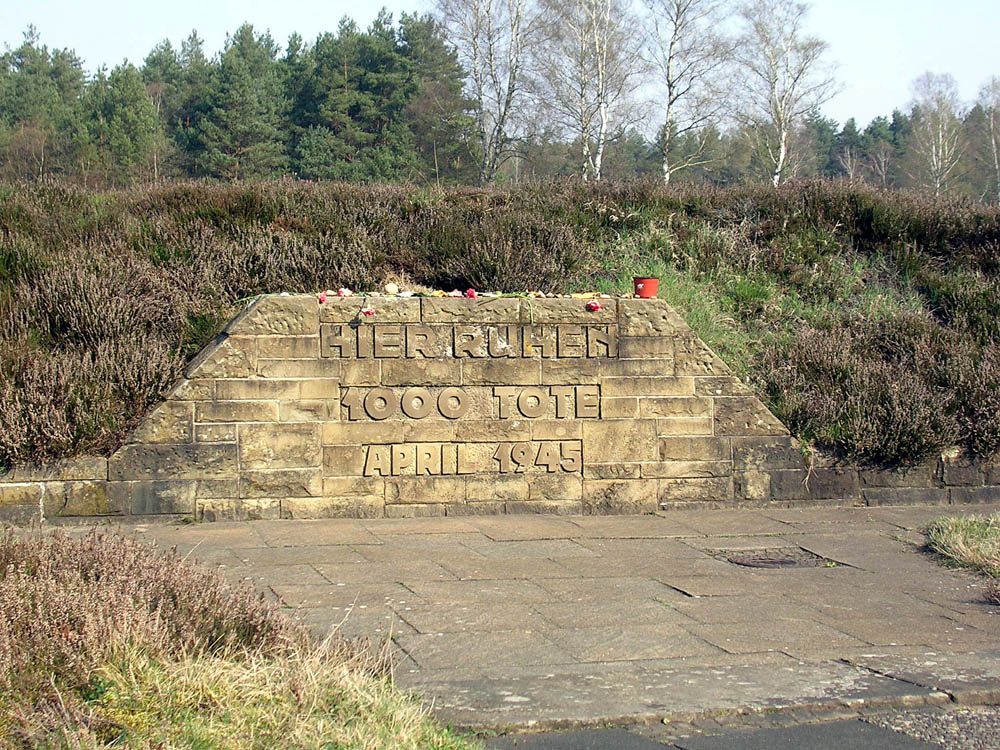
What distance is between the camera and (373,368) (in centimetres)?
848

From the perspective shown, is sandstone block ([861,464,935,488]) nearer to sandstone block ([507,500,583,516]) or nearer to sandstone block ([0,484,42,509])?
sandstone block ([507,500,583,516])

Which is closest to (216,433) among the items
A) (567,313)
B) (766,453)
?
(567,313)

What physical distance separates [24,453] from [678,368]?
5.29 meters

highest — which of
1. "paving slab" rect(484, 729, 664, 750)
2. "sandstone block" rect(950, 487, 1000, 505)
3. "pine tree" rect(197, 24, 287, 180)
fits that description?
"pine tree" rect(197, 24, 287, 180)

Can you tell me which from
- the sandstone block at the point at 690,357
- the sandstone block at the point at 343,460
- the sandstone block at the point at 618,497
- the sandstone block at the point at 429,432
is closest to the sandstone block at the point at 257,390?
the sandstone block at the point at 343,460

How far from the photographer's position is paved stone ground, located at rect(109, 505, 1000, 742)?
14.3 feet

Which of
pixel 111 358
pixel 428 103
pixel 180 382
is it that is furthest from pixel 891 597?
pixel 428 103

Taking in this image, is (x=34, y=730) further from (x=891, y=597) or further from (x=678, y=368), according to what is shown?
(x=678, y=368)

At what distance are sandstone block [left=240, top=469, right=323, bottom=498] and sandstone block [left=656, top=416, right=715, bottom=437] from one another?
294 centimetres

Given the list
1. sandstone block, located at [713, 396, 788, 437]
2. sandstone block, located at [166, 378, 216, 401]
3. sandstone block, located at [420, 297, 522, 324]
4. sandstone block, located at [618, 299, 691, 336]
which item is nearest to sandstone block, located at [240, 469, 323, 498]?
sandstone block, located at [166, 378, 216, 401]

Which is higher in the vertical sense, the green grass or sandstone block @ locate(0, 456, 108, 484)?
sandstone block @ locate(0, 456, 108, 484)

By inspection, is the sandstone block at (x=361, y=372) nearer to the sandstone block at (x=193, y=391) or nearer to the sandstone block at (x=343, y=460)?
the sandstone block at (x=343, y=460)

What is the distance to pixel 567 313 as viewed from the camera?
8.83 meters

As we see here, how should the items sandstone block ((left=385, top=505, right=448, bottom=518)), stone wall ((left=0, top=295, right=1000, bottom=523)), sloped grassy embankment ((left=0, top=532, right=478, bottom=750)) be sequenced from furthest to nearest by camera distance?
1. sandstone block ((left=385, top=505, right=448, bottom=518))
2. stone wall ((left=0, top=295, right=1000, bottom=523))
3. sloped grassy embankment ((left=0, top=532, right=478, bottom=750))
